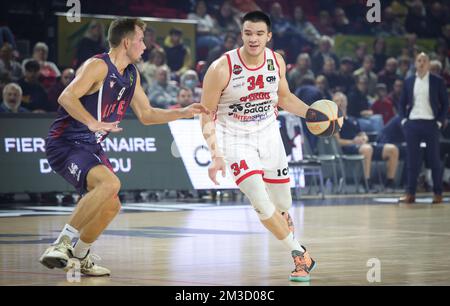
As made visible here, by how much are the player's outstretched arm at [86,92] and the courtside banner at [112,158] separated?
351 inches

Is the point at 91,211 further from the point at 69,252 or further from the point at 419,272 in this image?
the point at 419,272

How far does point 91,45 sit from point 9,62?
1980mm

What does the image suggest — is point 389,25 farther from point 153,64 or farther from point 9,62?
point 9,62

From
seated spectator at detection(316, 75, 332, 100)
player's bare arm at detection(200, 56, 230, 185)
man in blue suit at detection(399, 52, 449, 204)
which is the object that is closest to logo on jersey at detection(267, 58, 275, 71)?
player's bare arm at detection(200, 56, 230, 185)

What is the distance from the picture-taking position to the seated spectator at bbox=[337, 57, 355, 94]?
2445 centimetres

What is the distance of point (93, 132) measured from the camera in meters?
8.60

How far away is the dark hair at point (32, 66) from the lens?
19203mm

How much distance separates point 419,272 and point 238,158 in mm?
1849

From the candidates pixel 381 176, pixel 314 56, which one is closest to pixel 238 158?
pixel 381 176

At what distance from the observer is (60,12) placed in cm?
2256

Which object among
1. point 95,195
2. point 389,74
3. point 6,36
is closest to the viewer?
point 95,195

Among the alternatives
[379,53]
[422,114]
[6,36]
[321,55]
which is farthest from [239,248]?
[379,53]

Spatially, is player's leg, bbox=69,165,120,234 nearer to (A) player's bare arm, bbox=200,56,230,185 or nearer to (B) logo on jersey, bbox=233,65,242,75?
(A) player's bare arm, bbox=200,56,230,185

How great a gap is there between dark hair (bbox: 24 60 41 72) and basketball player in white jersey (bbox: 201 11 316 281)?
11.0m
